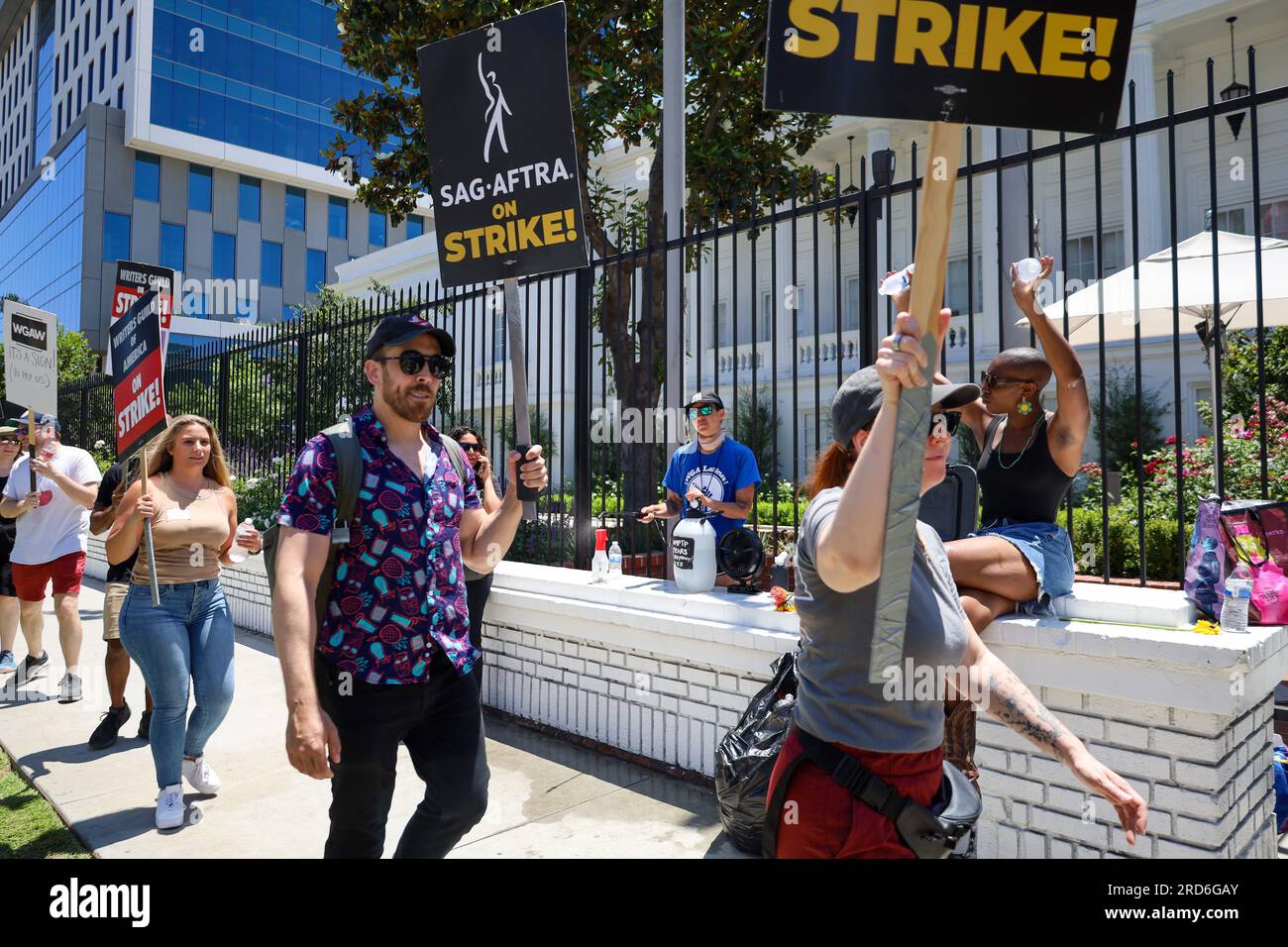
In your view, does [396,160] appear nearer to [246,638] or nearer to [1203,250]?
[246,638]

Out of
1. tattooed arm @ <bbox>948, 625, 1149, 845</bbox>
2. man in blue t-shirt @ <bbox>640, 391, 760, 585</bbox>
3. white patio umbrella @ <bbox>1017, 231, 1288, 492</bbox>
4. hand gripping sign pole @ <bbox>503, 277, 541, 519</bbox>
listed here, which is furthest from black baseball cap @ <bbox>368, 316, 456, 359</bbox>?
white patio umbrella @ <bbox>1017, 231, 1288, 492</bbox>

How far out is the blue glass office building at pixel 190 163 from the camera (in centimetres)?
3569

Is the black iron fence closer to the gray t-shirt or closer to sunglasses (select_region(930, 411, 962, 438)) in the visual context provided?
sunglasses (select_region(930, 411, 962, 438))

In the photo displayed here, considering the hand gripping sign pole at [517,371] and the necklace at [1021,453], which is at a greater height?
the hand gripping sign pole at [517,371]

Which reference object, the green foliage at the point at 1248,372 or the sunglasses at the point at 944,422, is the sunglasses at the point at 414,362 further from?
the green foliage at the point at 1248,372

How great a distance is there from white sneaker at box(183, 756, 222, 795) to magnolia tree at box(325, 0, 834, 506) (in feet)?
13.9

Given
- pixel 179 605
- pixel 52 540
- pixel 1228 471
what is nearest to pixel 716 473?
pixel 179 605

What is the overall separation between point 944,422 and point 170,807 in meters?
4.07

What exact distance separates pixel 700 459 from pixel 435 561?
2692 millimetres

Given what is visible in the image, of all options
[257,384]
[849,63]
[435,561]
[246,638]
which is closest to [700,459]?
[435,561]

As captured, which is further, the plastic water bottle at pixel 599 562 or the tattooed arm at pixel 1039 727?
the plastic water bottle at pixel 599 562

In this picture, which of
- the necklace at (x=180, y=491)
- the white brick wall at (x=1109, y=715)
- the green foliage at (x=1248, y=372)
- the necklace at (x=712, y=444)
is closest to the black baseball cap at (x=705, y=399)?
the necklace at (x=712, y=444)

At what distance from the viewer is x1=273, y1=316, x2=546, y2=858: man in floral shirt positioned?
243 centimetres

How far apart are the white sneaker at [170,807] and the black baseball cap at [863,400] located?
3858 millimetres
